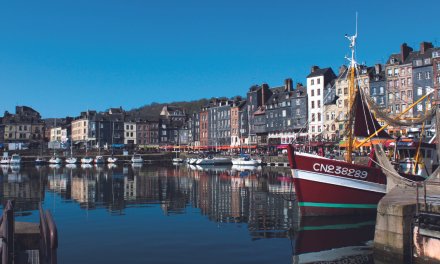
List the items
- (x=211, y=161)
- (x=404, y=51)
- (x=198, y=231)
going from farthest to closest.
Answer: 1. (x=211, y=161)
2. (x=404, y=51)
3. (x=198, y=231)

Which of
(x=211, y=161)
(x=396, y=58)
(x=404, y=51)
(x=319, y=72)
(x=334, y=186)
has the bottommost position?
(x=211, y=161)

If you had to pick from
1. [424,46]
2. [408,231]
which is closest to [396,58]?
[424,46]

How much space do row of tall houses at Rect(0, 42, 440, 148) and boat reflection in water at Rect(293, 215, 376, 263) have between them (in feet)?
114

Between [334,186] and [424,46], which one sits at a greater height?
[424,46]

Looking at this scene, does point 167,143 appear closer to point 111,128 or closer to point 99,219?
point 111,128

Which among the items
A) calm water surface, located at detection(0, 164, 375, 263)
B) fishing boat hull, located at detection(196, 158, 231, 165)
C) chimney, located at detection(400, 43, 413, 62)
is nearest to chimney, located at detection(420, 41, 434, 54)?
chimney, located at detection(400, 43, 413, 62)

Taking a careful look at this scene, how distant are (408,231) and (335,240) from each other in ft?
17.1

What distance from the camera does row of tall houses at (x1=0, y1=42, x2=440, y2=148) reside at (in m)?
78.9

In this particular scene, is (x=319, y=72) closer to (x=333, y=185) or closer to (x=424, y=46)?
(x=424, y=46)

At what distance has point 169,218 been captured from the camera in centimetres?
2280

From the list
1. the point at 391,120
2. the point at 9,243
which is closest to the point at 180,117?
the point at 391,120

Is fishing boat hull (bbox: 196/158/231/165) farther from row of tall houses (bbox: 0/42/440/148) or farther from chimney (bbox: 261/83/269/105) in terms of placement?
chimney (bbox: 261/83/269/105)

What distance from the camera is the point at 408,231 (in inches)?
505

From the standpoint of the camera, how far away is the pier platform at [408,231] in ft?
39.9
